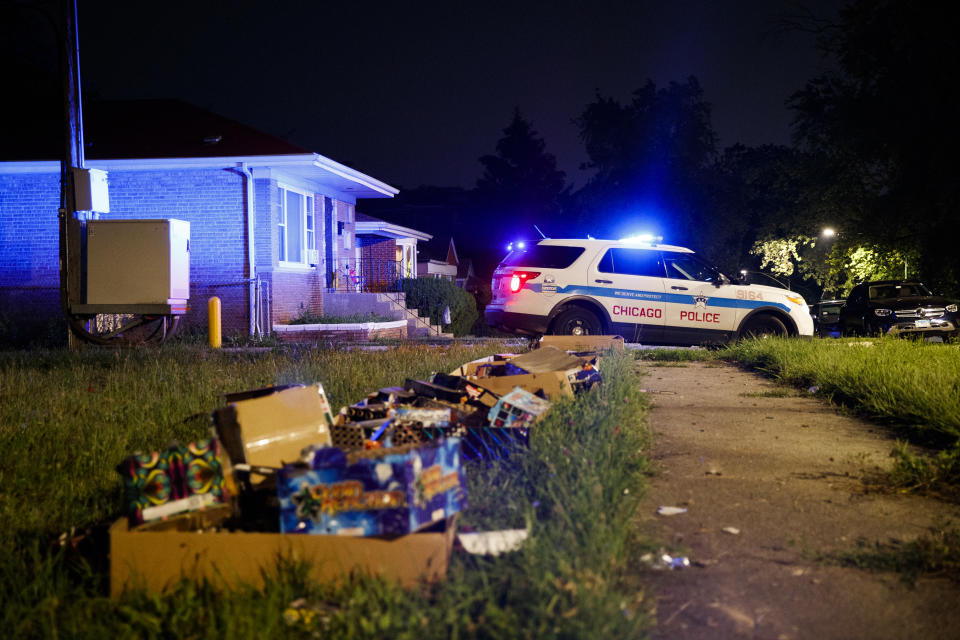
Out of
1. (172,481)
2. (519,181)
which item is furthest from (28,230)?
(519,181)

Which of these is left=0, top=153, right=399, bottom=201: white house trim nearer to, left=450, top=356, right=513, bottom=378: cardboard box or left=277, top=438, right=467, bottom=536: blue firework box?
left=450, top=356, right=513, bottom=378: cardboard box

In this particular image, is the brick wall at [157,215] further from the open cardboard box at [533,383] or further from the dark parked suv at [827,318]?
the dark parked suv at [827,318]

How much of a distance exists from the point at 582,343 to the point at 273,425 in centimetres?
666

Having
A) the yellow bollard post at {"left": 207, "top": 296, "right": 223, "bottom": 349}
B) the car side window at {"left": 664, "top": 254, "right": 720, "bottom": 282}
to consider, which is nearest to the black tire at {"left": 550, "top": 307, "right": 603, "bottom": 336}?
the car side window at {"left": 664, "top": 254, "right": 720, "bottom": 282}

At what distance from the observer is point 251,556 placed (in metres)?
2.84

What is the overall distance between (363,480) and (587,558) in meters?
0.90

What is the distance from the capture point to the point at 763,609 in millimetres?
2826

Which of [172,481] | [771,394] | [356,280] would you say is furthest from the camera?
[356,280]

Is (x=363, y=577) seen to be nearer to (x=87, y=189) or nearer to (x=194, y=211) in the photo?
(x=87, y=189)

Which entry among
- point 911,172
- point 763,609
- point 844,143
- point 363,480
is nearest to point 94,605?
point 363,480

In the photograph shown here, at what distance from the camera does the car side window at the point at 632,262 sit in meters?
12.8

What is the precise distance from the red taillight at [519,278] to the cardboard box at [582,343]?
2.37 m

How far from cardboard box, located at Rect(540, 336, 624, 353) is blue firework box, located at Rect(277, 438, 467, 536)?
6406 mm

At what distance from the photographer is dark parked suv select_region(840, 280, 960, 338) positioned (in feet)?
55.1
